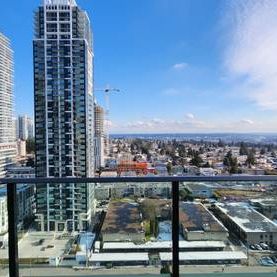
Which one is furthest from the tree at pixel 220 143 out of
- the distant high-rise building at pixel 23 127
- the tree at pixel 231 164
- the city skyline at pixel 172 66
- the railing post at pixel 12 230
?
the distant high-rise building at pixel 23 127

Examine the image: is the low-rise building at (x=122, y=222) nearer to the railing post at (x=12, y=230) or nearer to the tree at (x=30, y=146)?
the railing post at (x=12, y=230)

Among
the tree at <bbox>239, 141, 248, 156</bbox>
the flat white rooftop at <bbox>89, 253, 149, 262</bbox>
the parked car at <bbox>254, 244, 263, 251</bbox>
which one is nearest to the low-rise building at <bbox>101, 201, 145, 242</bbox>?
the flat white rooftop at <bbox>89, 253, 149, 262</bbox>

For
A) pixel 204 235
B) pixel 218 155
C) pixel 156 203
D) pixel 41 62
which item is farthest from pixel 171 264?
pixel 41 62

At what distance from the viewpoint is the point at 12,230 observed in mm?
2576

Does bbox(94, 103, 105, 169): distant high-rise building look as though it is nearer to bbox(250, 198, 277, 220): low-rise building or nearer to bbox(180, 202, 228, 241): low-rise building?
bbox(180, 202, 228, 241): low-rise building

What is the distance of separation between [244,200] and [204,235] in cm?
39

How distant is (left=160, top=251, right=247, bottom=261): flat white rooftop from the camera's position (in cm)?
265

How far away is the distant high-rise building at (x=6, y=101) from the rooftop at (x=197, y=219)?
10239 mm

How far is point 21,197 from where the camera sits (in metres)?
2.54

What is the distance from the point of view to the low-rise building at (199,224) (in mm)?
2605

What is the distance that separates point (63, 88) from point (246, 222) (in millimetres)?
14928

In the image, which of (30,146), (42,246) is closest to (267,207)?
(42,246)

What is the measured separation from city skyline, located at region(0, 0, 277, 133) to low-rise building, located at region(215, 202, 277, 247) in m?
11.3

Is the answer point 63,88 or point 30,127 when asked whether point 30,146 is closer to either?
point 30,127
